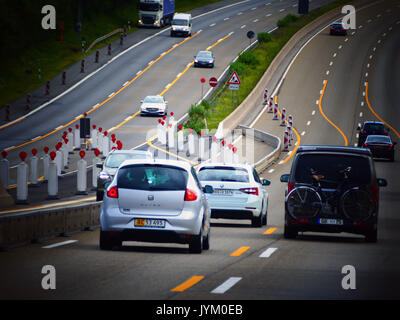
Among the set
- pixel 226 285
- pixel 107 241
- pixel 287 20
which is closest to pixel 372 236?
pixel 107 241

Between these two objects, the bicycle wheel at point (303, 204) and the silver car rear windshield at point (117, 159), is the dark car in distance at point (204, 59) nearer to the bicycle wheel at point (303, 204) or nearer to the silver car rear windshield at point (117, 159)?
the silver car rear windshield at point (117, 159)

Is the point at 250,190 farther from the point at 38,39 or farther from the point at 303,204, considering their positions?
the point at 38,39

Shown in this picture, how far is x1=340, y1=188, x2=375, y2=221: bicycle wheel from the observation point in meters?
18.1

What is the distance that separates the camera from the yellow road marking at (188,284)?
11.4m

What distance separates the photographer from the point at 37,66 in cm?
7562

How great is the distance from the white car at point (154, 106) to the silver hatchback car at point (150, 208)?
4696 centimetres

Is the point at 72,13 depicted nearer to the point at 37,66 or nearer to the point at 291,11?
the point at 37,66

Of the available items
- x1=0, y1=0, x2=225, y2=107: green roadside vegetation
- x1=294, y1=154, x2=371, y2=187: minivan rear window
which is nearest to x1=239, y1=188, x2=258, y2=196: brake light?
x1=294, y1=154, x2=371, y2=187: minivan rear window

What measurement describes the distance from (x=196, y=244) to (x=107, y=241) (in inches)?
53.9

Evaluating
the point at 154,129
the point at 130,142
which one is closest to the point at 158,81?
the point at 154,129

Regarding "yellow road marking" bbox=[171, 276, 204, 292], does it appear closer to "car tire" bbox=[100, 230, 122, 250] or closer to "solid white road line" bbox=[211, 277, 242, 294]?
"solid white road line" bbox=[211, 277, 242, 294]

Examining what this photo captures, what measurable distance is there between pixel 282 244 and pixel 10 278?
6.96 meters

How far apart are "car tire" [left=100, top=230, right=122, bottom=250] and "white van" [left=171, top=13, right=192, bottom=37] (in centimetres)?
7525

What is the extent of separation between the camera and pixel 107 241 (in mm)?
15445
